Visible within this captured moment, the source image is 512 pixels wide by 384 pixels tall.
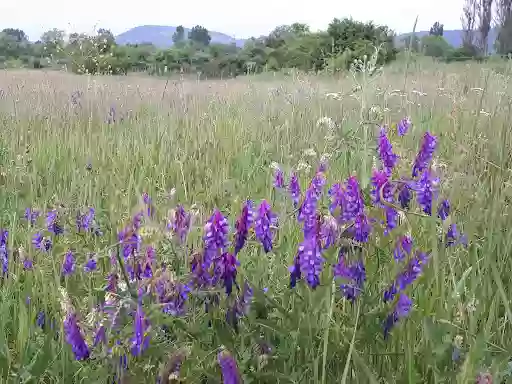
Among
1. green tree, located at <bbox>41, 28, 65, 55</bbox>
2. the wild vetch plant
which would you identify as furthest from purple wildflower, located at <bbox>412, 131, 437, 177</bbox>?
green tree, located at <bbox>41, 28, 65, 55</bbox>

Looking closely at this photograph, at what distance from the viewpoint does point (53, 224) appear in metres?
1.63

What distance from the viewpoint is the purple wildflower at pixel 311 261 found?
0.95 meters

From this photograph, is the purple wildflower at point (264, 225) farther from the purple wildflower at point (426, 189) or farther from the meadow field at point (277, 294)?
the purple wildflower at point (426, 189)

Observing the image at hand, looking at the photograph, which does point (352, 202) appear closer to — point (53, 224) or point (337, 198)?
point (337, 198)

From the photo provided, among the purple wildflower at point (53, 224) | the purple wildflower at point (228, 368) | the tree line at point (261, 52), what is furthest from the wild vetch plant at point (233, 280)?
the tree line at point (261, 52)

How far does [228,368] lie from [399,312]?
0.42 metres

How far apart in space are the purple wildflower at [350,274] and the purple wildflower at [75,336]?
49cm

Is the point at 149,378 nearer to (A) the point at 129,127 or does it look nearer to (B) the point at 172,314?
(B) the point at 172,314

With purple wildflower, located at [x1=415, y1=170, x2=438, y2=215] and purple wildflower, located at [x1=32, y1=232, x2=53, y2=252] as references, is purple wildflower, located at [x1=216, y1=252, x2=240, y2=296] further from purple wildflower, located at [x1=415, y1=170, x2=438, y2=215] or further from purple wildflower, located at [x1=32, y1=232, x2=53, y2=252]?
purple wildflower, located at [x1=32, y1=232, x2=53, y2=252]

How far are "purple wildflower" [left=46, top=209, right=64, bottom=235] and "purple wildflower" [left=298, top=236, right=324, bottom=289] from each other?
92cm

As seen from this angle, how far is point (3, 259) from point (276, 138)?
2.24m

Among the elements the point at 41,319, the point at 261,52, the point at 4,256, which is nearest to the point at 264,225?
the point at 41,319

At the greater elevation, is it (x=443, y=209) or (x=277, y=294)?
(x=443, y=209)

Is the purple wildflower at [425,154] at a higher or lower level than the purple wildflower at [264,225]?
higher
